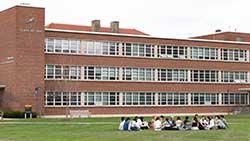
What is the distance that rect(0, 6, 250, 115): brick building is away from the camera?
7081 centimetres

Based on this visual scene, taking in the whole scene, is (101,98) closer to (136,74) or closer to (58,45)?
(136,74)

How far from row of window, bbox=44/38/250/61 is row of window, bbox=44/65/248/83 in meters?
1.98

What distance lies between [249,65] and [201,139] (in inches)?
2379

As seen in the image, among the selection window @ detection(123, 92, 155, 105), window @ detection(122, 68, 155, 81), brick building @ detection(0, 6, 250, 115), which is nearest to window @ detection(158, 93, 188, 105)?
brick building @ detection(0, 6, 250, 115)

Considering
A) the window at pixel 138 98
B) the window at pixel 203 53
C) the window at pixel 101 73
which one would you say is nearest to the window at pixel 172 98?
the window at pixel 138 98

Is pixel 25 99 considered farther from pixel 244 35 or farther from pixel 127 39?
pixel 244 35

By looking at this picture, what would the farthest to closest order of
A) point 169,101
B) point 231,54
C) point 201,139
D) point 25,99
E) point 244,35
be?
point 244,35
point 231,54
point 169,101
point 25,99
point 201,139

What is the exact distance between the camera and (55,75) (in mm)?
73750

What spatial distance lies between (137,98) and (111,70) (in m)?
5.42

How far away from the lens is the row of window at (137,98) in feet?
242

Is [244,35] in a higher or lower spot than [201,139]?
higher

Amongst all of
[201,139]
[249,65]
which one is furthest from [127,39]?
[201,139]

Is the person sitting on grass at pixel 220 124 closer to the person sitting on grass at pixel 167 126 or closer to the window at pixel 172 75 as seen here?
the person sitting on grass at pixel 167 126

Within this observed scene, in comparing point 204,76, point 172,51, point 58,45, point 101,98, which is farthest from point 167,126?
point 204,76
